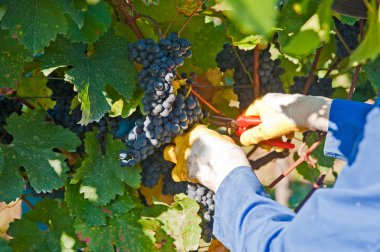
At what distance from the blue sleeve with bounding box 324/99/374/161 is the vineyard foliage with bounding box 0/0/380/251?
0.23 meters

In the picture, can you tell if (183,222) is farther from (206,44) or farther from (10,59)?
(10,59)

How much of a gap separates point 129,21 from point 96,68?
0.19 metres

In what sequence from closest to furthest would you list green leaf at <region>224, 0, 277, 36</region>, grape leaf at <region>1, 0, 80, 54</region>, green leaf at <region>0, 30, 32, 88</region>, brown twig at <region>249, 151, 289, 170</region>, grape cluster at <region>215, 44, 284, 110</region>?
green leaf at <region>224, 0, 277, 36</region> < grape leaf at <region>1, 0, 80, 54</region> < green leaf at <region>0, 30, 32, 88</region> < grape cluster at <region>215, 44, 284, 110</region> < brown twig at <region>249, 151, 289, 170</region>

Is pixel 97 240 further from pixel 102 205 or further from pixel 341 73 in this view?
pixel 341 73

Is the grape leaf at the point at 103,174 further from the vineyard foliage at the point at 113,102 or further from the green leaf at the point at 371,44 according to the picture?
the green leaf at the point at 371,44

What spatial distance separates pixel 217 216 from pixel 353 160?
0.52 metres

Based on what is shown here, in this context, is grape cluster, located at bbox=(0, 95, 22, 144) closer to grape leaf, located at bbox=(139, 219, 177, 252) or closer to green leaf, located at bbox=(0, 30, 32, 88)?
green leaf, located at bbox=(0, 30, 32, 88)

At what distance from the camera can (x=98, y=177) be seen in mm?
A: 1644

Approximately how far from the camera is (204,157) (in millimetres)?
1585

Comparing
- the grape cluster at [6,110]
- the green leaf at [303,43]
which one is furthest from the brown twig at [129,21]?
the green leaf at [303,43]

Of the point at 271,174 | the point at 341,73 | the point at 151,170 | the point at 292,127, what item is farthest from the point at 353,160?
the point at 271,174

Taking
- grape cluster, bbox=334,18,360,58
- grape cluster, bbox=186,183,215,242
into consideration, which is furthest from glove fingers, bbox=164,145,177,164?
grape cluster, bbox=334,18,360,58

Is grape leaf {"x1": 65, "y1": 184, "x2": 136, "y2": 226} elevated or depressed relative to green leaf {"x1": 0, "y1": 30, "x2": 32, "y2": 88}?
depressed

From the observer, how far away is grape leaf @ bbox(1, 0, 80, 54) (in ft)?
4.28
